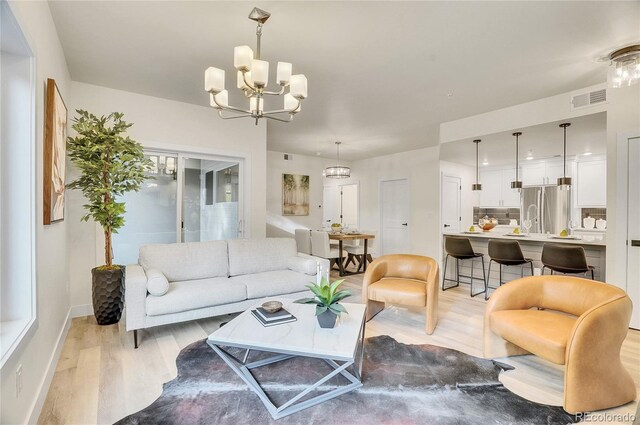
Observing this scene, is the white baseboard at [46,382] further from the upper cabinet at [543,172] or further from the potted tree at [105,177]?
the upper cabinet at [543,172]

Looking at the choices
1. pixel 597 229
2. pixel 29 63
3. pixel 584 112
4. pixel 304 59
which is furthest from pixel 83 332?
pixel 597 229

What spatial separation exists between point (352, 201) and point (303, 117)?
4.02 meters

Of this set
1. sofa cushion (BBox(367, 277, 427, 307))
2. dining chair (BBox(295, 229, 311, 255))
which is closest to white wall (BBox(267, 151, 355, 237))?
dining chair (BBox(295, 229, 311, 255))

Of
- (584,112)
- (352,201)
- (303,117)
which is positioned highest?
(303,117)

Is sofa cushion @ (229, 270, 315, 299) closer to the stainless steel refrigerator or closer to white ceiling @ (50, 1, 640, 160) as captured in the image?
white ceiling @ (50, 1, 640, 160)

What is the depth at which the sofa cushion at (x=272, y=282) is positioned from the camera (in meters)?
3.15

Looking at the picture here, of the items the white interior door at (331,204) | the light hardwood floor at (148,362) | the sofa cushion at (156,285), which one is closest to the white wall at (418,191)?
the white interior door at (331,204)

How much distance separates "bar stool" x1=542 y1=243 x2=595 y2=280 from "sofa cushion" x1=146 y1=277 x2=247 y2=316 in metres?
3.47

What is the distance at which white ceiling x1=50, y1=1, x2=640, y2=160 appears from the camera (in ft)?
7.19

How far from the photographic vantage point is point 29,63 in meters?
1.70

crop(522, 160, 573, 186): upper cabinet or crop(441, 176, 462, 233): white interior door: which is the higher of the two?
crop(522, 160, 573, 186): upper cabinet

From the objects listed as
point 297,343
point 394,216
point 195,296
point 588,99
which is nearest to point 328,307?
point 297,343

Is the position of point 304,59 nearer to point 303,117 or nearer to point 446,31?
point 446,31

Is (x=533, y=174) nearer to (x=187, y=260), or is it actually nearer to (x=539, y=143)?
(x=539, y=143)
